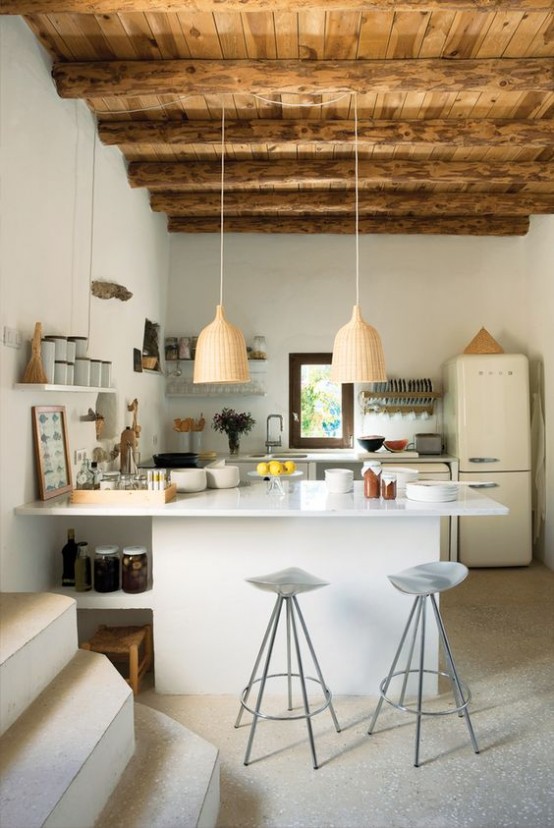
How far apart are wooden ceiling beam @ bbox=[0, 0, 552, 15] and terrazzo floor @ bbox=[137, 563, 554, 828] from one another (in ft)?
10.3

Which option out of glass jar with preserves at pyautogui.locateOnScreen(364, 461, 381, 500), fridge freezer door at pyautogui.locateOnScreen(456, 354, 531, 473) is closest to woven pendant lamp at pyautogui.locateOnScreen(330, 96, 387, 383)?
glass jar with preserves at pyautogui.locateOnScreen(364, 461, 381, 500)

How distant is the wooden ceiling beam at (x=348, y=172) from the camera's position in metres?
4.59

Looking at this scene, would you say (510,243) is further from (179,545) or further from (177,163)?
(179,545)

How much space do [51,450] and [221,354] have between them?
1028 mm

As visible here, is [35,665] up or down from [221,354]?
down

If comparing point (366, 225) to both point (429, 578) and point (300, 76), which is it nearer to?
point (300, 76)

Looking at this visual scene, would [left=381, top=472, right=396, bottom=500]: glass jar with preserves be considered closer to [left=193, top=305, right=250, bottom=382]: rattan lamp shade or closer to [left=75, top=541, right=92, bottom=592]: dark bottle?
[left=193, top=305, right=250, bottom=382]: rattan lamp shade

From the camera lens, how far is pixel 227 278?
6012 millimetres

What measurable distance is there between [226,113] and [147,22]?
3.37ft

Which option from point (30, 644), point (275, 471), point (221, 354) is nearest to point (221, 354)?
point (221, 354)

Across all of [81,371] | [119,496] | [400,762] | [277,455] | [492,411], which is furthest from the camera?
[277,455]

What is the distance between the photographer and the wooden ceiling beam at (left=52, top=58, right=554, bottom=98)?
3201 millimetres

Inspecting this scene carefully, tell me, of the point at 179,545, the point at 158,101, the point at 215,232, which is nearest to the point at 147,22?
the point at 158,101

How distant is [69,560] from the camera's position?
10.5 feet
